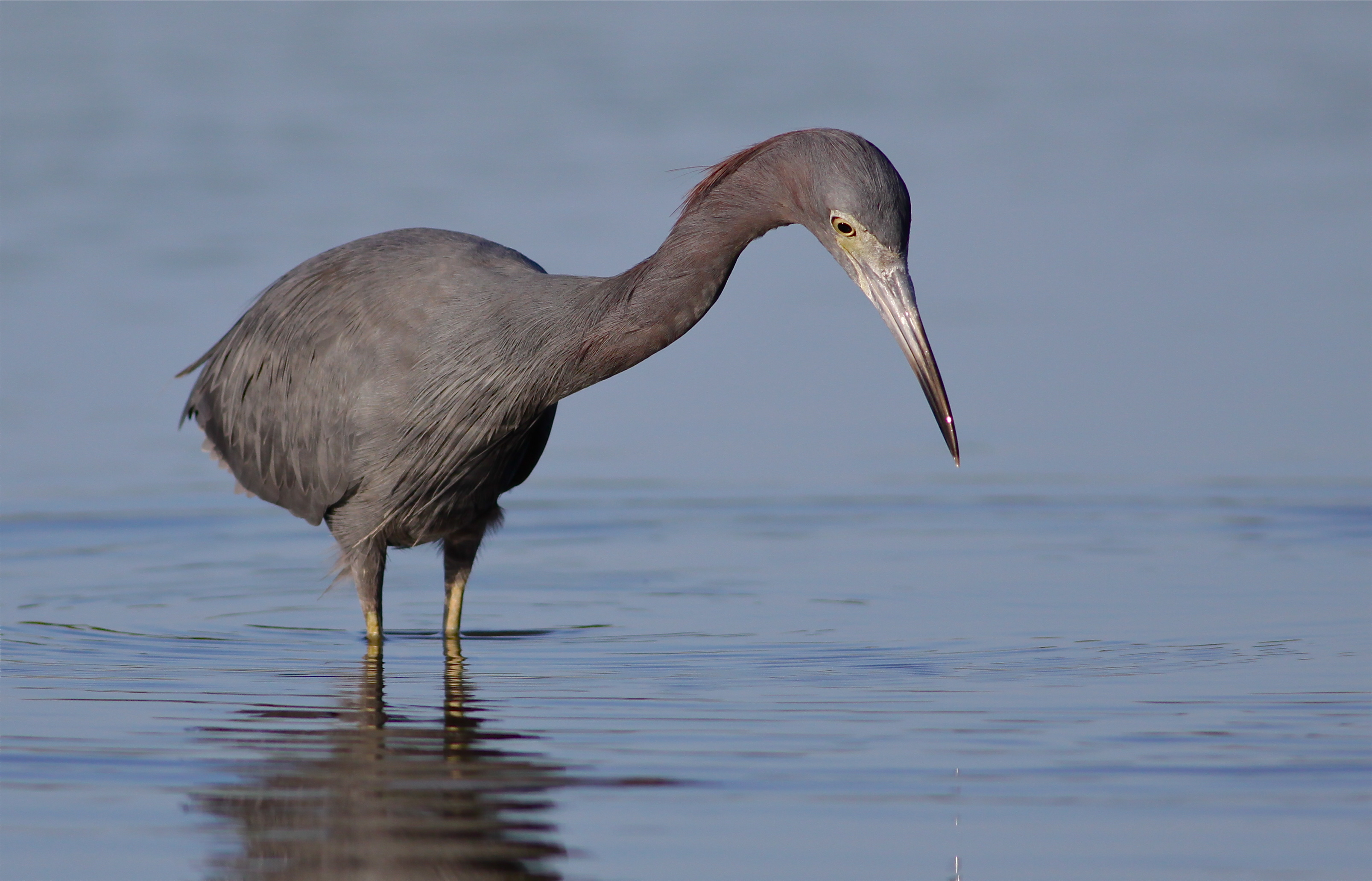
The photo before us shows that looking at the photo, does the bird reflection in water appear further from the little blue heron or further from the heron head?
the heron head

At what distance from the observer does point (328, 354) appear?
7.39 metres

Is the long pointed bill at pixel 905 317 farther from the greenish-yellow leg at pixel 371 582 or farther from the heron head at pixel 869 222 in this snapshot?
the greenish-yellow leg at pixel 371 582

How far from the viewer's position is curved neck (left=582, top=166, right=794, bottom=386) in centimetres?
632

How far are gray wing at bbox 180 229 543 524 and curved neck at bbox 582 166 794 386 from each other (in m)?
0.82

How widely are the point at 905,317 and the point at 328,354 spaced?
2.46 m

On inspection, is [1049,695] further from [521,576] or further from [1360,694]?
[521,576]

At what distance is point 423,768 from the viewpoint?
5758 mm

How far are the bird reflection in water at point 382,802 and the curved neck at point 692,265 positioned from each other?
1431 millimetres

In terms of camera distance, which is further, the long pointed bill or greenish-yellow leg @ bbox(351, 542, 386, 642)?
greenish-yellow leg @ bbox(351, 542, 386, 642)

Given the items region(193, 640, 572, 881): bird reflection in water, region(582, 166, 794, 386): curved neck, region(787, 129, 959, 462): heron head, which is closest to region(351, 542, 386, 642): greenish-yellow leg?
region(193, 640, 572, 881): bird reflection in water

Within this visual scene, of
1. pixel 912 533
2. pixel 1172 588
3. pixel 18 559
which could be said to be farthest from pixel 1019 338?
pixel 18 559

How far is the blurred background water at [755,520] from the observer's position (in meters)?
5.27

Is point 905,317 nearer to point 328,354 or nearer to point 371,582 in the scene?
point 328,354

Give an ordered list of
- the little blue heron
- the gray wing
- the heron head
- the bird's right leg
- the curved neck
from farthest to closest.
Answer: the bird's right leg → the gray wing → the curved neck → the little blue heron → the heron head
